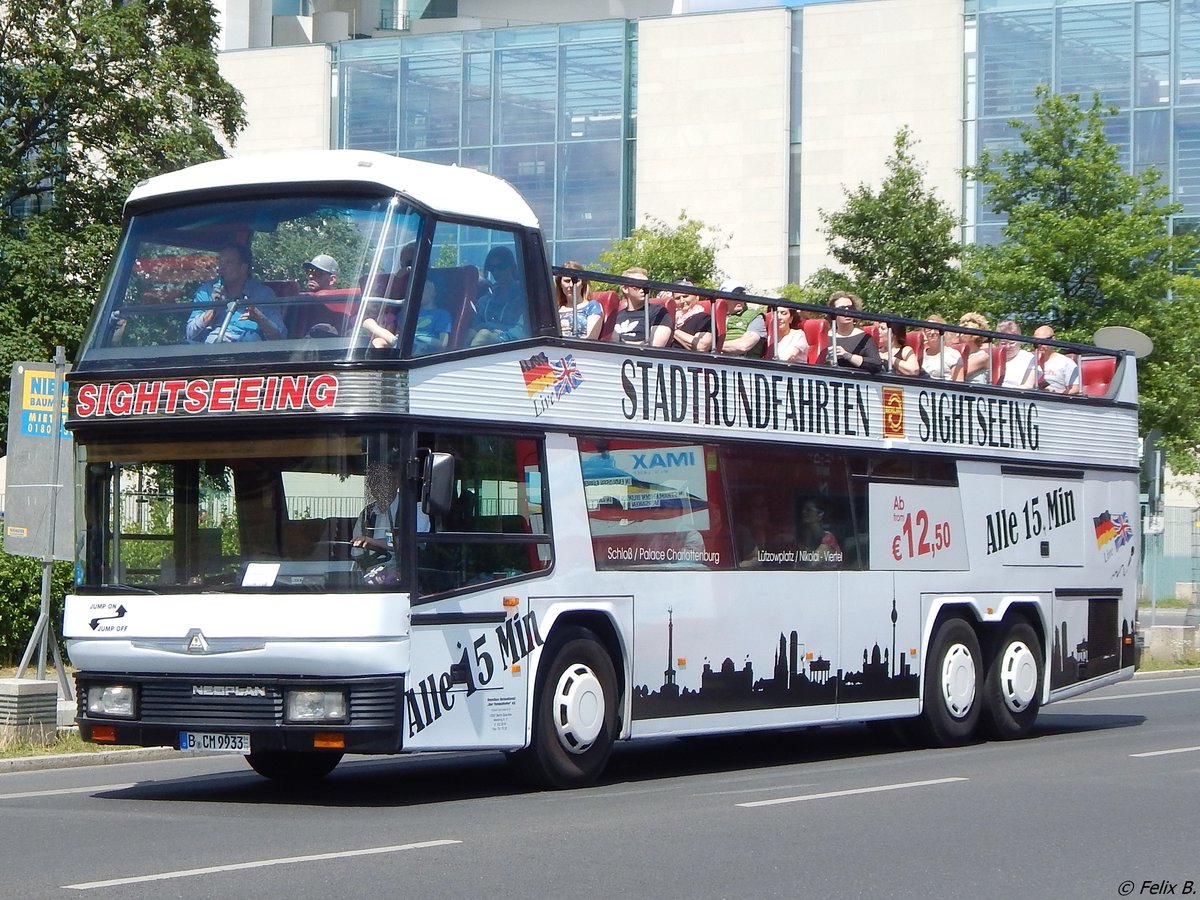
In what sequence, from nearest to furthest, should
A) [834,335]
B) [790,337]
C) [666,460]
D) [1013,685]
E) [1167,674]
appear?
1. [666,460]
2. [790,337]
3. [834,335]
4. [1013,685]
5. [1167,674]

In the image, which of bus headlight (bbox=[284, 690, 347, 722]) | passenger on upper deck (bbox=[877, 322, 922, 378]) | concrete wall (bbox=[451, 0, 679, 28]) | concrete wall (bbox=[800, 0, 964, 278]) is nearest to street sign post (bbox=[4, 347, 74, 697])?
bus headlight (bbox=[284, 690, 347, 722])

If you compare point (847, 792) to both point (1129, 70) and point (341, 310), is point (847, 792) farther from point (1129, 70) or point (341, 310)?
point (1129, 70)

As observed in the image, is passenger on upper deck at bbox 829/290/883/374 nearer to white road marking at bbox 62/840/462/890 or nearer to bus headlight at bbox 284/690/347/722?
bus headlight at bbox 284/690/347/722

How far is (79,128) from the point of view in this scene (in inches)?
1176

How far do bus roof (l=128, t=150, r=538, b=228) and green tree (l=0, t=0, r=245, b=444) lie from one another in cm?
1699

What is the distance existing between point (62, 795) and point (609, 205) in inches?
1819

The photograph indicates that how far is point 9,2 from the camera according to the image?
29.4 metres

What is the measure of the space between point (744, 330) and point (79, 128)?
18165 millimetres

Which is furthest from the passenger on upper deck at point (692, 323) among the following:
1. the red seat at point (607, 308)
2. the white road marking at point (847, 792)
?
the white road marking at point (847, 792)

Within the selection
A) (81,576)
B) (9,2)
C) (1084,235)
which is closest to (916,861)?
(81,576)

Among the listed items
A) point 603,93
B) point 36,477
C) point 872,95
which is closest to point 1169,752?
point 36,477

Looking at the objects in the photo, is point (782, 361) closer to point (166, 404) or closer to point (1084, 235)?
point (166, 404)

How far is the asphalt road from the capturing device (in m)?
8.40

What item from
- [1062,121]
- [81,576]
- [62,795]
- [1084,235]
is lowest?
[62,795]
